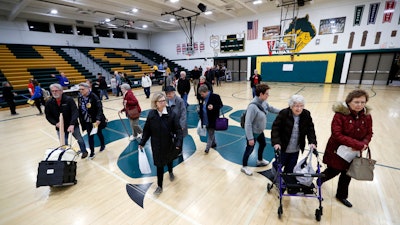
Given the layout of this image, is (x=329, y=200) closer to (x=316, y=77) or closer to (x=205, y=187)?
(x=205, y=187)

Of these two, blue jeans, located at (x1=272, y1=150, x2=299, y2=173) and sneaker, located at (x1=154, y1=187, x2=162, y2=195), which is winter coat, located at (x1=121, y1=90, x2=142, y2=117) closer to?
sneaker, located at (x1=154, y1=187, x2=162, y2=195)

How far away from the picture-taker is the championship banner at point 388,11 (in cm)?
1086

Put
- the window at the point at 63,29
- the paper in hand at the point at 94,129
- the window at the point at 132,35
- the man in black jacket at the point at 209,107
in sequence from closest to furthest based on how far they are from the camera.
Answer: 1. the man in black jacket at the point at 209,107
2. the paper in hand at the point at 94,129
3. the window at the point at 63,29
4. the window at the point at 132,35

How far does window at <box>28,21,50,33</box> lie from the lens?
1440 cm

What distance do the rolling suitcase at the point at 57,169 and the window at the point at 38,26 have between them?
1707 centimetres

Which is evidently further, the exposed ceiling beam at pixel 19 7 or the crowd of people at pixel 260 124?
the exposed ceiling beam at pixel 19 7

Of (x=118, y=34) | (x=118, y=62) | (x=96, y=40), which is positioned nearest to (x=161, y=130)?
(x=118, y=62)

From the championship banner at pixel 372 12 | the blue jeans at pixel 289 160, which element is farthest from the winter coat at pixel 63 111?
the championship banner at pixel 372 12

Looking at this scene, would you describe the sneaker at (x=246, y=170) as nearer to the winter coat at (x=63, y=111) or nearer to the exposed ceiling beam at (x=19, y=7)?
the winter coat at (x=63, y=111)

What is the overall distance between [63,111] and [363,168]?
4456mm

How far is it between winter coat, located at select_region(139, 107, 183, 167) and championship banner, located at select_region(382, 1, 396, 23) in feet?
50.2

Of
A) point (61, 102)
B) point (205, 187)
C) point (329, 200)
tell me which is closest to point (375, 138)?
point (329, 200)

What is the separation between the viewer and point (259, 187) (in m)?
2.86

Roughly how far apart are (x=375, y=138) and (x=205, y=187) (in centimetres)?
433
